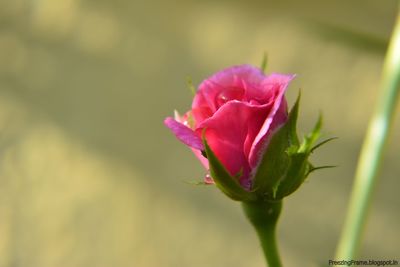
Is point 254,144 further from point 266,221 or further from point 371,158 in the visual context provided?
point 371,158

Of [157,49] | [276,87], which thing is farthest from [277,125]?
[157,49]

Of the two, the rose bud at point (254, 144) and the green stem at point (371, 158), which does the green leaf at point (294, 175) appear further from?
the green stem at point (371, 158)

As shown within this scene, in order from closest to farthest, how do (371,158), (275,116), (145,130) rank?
(275,116), (371,158), (145,130)

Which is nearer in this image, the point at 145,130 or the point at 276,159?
the point at 276,159

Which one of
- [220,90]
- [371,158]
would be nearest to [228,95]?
[220,90]

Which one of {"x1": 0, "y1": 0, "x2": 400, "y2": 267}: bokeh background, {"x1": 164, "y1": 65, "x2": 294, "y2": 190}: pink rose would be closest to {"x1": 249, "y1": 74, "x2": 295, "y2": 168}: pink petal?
{"x1": 164, "y1": 65, "x2": 294, "y2": 190}: pink rose

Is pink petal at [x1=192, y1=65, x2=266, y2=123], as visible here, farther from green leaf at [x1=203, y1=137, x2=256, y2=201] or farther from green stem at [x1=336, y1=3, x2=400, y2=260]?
green stem at [x1=336, y1=3, x2=400, y2=260]
